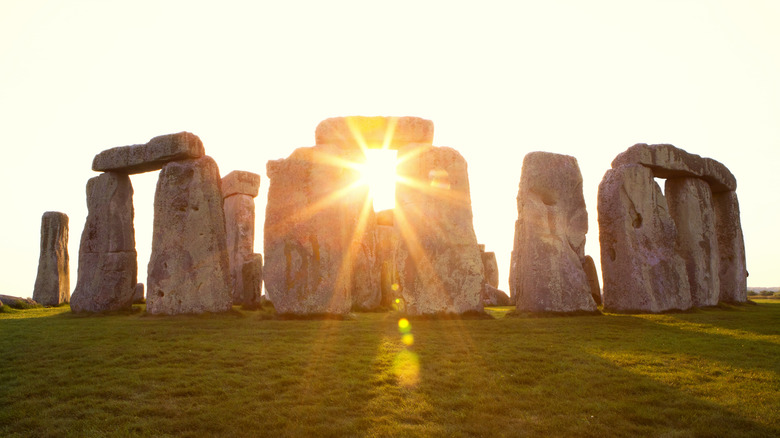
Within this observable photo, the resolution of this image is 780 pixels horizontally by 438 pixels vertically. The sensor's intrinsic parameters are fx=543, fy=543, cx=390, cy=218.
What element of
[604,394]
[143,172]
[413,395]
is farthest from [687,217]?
[143,172]

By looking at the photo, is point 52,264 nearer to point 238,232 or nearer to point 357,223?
point 238,232

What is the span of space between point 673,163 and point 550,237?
4738 millimetres

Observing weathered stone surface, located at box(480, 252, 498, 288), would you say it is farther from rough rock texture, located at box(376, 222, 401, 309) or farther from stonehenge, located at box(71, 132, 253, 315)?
stonehenge, located at box(71, 132, 253, 315)

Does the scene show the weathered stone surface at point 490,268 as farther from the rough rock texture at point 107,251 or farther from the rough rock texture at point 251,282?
the rough rock texture at point 107,251

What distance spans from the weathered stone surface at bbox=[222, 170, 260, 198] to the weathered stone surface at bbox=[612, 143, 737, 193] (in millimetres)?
10670

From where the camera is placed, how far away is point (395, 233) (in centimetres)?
1143

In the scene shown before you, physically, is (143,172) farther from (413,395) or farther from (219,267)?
(413,395)

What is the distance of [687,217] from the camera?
14.2m

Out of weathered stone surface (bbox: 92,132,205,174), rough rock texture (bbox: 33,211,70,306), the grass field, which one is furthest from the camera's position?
rough rock texture (bbox: 33,211,70,306)

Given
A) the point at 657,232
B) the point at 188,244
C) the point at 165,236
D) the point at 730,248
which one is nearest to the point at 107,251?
the point at 165,236

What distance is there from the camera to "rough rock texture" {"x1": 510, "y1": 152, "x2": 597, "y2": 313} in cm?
1125

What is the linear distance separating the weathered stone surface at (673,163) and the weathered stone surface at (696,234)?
0.37m

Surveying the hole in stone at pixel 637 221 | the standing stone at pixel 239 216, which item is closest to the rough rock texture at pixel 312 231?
the standing stone at pixel 239 216

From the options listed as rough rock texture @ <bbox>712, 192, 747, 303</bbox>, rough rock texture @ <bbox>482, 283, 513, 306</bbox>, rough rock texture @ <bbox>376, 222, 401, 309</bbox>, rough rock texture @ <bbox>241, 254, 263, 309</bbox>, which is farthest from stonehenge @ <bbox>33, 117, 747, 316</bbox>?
rough rock texture @ <bbox>482, 283, 513, 306</bbox>
